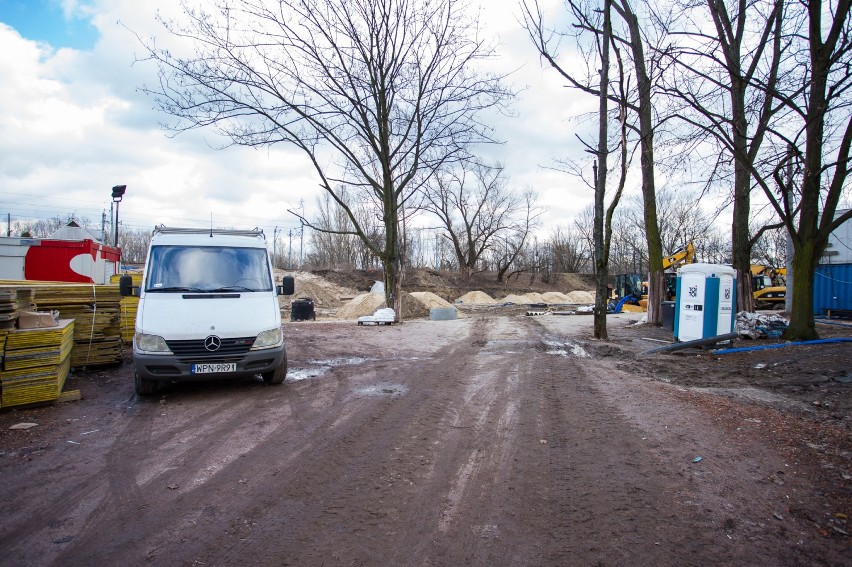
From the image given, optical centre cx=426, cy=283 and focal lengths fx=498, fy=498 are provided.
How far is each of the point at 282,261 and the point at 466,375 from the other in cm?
7274

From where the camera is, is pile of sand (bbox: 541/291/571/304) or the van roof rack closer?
the van roof rack

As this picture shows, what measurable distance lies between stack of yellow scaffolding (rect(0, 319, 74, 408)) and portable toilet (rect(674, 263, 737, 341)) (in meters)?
12.3

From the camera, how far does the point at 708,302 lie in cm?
1171

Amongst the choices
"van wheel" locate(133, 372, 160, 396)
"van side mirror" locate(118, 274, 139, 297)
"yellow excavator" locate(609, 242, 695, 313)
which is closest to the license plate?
"van wheel" locate(133, 372, 160, 396)

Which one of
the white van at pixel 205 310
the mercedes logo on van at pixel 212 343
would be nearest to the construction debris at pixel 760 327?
the white van at pixel 205 310

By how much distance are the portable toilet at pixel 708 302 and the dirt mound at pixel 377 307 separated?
14027 millimetres

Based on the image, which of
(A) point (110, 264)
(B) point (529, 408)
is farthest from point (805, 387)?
(A) point (110, 264)

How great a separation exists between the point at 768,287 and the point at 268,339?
99.1 ft

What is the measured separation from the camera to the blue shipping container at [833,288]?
21562 millimetres

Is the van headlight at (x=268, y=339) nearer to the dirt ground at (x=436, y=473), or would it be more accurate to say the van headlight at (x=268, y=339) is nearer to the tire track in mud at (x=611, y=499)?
the dirt ground at (x=436, y=473)

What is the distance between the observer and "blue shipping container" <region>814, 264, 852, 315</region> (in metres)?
21.6

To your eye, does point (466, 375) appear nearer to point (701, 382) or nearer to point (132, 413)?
point (701, 382)

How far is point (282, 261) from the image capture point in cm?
7738

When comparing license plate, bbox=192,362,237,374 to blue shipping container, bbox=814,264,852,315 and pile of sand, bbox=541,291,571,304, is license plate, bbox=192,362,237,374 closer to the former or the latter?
blue shipping container, bbox=814,264,852,315
